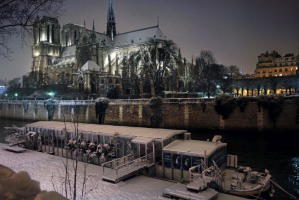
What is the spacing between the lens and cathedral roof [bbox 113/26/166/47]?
9369 cm

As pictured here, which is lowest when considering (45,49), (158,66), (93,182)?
(93,182)

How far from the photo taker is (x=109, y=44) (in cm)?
10444

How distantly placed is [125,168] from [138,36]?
84.9 metres

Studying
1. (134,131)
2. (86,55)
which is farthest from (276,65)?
(134,131)

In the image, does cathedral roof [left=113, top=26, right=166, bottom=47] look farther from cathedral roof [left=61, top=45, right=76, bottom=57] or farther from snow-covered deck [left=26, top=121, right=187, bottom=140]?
snow-covered deck [left=26, top=121, right=187, bottom=140]

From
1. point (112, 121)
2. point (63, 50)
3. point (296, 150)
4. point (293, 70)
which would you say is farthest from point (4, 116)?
point (293, 70)

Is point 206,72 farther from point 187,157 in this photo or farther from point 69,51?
point 69,51

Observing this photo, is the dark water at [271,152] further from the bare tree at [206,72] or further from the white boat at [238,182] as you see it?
the bare tree at [206,72]

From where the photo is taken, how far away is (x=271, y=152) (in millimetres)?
25922

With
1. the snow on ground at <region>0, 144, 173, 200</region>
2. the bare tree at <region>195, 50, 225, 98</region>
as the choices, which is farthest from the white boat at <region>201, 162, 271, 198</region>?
the bare tree at <region>195, 50, 225, 98</region>

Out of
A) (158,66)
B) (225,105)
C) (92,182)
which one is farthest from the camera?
(158,66)

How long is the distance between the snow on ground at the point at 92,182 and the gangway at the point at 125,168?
0.28 meters

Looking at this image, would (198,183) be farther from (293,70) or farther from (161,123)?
(293,70)

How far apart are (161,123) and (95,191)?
30.7 m
